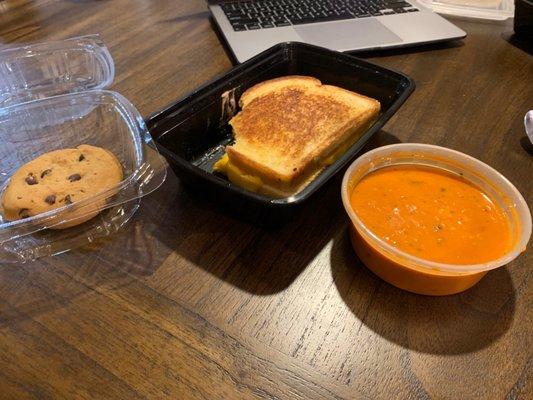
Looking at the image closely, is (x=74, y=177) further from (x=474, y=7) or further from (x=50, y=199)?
(x=474, y=7)

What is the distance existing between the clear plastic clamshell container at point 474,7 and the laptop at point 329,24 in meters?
0.11

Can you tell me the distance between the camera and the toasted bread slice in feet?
2.17

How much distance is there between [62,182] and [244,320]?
369mm

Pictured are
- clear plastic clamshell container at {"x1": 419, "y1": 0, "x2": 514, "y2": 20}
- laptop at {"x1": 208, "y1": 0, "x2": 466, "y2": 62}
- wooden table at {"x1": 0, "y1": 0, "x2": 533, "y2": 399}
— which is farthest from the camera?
clear plastic clamshell container at {"x1": 419, "y1": 0, "x2": 514, "y2": 20}

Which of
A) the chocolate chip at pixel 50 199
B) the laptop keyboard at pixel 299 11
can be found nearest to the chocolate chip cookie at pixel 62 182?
the chocolate chip at pixel 50 199

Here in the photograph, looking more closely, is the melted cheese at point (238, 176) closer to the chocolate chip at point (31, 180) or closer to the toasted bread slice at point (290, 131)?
the toasted bread slice at point (290, 131)

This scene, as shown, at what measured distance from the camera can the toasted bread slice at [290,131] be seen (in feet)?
2.17

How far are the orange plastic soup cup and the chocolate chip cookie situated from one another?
0.37 m

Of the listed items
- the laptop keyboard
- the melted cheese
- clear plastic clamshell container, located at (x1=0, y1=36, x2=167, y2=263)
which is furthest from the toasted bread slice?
the laptop keyboard

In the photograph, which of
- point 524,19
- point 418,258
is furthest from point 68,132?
point 524,19

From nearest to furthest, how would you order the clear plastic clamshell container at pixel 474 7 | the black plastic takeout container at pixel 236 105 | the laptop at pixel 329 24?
1. the black plastic takeout container at pixel 236 105
2. the laptop at pixel 329 24
3. the clear plastic clamshell container at pixel 474 7

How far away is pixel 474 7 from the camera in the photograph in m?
1.33

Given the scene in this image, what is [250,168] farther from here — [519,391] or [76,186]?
[519,391]

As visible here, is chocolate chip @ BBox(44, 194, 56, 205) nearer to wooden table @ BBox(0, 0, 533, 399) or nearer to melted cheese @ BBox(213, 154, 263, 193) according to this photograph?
wooden table @ BBox(0, 0, 533, 399)
